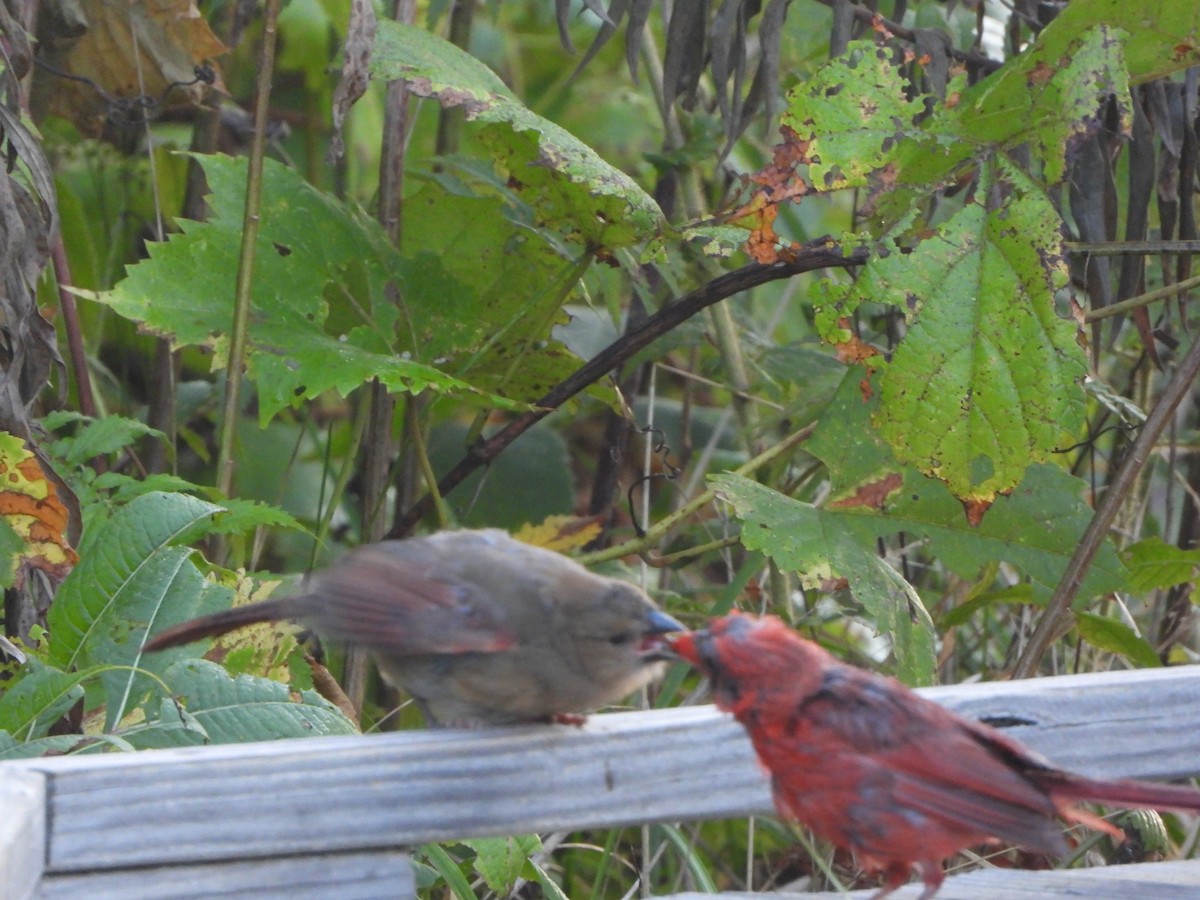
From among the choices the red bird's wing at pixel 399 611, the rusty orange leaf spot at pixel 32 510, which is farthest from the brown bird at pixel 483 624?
the rusty orange leaf spot at pixel 32 510

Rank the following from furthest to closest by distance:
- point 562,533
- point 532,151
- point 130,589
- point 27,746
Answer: point 562,533, point 532,151, point 130,589, point 27,746

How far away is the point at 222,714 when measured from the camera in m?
2.21

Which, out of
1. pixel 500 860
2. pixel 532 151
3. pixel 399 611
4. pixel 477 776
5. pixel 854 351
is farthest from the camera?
pixel 532 151

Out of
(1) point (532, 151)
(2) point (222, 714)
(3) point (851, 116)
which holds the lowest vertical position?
(2) point (222, 714)

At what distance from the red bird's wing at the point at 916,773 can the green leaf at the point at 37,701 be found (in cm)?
111

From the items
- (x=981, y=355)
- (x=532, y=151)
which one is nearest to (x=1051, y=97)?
(x=981, y=355)

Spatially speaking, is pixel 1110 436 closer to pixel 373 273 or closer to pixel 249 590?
pixel 373 273

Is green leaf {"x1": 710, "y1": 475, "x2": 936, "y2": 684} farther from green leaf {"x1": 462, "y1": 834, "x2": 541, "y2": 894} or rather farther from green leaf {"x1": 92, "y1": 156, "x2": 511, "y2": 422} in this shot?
green leaf {"x1": 462, "y1": 834, "x2": 541, "y2": 894}

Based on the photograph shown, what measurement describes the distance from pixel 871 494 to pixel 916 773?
160 cm

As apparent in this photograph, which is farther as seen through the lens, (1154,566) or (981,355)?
(1154,566)

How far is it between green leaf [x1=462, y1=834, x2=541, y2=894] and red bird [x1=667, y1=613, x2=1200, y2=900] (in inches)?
42.2

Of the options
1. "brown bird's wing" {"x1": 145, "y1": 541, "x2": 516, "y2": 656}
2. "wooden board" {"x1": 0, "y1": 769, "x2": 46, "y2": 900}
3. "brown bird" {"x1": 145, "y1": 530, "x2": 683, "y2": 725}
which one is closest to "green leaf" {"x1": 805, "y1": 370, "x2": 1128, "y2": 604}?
"brown bird" {"x1": 145, "y1": 530, "x2": 683, "y2": 725}

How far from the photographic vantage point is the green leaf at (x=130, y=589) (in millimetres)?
2359

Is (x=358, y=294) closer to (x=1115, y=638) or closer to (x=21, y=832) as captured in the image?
(x=1115, y=638)
